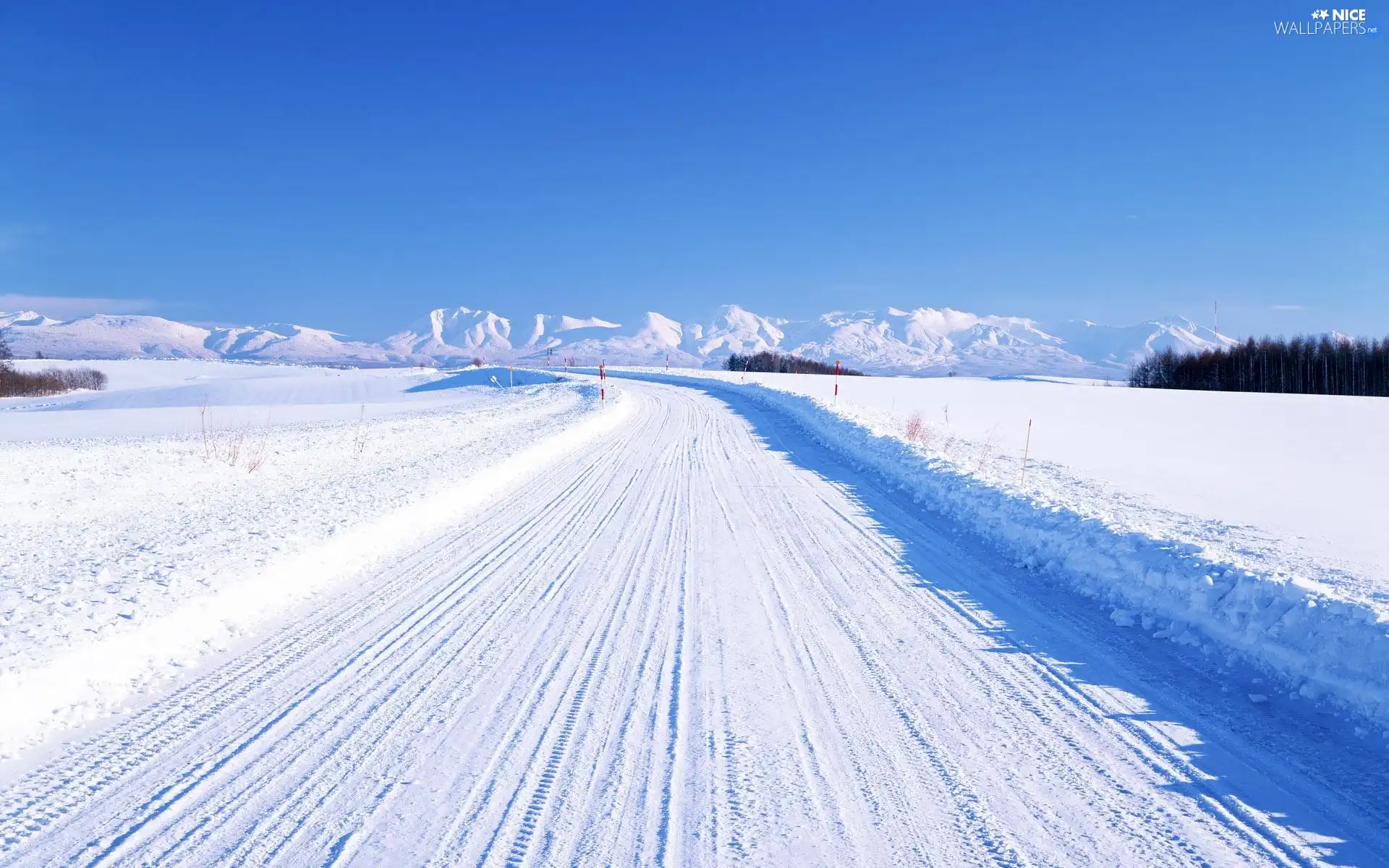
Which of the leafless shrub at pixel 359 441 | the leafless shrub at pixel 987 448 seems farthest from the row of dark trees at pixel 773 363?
the leafless shrub at pixel 359 441

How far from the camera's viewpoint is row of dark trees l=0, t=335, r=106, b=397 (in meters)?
59.9

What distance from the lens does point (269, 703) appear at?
4055 mm

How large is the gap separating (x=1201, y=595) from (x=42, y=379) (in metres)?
86.6

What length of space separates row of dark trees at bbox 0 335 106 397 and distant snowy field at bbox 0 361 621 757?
169 ft

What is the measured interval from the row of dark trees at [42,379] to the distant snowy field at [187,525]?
51.4 meters

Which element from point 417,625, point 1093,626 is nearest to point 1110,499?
point 1093,626

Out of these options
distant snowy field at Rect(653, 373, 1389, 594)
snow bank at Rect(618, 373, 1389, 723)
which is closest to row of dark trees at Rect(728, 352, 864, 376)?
distant snowy field at Rect(653, 373, 1389, 594)

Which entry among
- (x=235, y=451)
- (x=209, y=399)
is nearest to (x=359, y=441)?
(x=235, y=451)

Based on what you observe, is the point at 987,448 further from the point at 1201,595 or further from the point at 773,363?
the point at 773,363

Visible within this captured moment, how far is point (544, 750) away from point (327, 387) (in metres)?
52.8

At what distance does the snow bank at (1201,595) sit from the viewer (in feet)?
14.0

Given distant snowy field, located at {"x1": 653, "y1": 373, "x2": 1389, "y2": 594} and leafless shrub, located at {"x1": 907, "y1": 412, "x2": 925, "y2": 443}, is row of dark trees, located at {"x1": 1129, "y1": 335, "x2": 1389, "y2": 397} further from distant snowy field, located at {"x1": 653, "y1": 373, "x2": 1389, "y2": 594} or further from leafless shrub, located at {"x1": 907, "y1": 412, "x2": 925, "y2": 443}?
leafless shrub, located at {"x1": 907, "y1": 412, "x2": 925, "y2": 443}

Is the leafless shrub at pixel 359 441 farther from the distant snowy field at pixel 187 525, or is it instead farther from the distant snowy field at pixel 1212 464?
the distant snowy field at pixel 1212 464

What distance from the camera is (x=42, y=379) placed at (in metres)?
66.8
